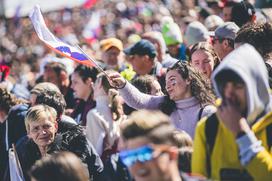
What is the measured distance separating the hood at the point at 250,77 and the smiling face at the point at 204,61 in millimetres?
2791

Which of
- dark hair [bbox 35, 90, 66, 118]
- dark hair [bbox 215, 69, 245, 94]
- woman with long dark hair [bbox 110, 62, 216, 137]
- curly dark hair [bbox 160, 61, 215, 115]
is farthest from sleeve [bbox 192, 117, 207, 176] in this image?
dark hair [bbox 35, 90, 66, 118]

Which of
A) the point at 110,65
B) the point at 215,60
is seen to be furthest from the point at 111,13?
the point at 215,60

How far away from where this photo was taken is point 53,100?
24.7 ft

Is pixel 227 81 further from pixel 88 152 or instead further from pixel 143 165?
pixel 88 152


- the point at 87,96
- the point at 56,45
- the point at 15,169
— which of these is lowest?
the point at 15,169

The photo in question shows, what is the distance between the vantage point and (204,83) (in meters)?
6.46

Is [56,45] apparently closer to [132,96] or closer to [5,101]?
[132,96]

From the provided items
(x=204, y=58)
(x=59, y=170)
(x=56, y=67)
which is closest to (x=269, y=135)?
(x=59, y=170)

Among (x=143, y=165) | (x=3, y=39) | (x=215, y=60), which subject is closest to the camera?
(x=143, y=165)

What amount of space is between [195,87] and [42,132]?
51.0 inches

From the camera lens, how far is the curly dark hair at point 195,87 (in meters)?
6.39

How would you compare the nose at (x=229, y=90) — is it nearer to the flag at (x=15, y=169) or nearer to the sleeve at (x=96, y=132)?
the flag at (x=15, y=169)

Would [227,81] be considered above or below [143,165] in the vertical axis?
above

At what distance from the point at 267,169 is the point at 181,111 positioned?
210 centimetres
